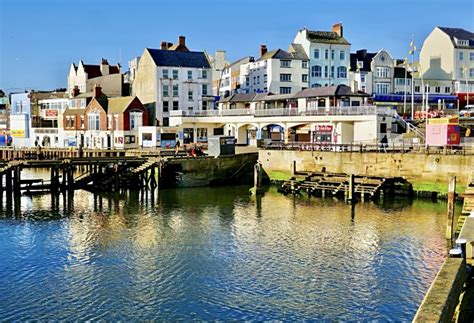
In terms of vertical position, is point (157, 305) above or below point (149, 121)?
below

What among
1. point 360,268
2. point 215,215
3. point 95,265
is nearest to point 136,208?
point 215,215

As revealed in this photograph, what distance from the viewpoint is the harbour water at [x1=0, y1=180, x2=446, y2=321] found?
67.3 feet

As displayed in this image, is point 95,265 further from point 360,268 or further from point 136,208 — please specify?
point 136,208

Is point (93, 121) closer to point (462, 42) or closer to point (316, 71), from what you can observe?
point (316, 71)

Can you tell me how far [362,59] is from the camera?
9381 cm

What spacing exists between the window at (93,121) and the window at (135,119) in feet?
20.4

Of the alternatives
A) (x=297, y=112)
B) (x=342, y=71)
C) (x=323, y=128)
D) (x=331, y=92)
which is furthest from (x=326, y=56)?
(x=323, y=128)

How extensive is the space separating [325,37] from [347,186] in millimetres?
49856

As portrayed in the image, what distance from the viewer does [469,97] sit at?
3445 inches

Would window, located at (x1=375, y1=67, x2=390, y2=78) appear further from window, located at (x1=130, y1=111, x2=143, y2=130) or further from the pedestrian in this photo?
window, located at (x1=130, y1=111, x2=143, y2=130)

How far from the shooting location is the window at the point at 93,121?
79188 millimetres

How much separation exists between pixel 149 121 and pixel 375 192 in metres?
43.7

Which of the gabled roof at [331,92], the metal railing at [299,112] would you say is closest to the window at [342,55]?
the gabled roof at [331,92]

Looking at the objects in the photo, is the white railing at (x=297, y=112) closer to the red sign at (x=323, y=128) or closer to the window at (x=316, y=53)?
the red sign at (x=323, y=128)
